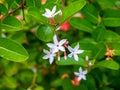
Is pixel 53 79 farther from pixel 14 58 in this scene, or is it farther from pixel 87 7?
pixel 14 58

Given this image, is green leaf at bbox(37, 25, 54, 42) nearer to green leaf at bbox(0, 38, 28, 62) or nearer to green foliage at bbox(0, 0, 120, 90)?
green foliage at bbox(0, 0, 120, 90)

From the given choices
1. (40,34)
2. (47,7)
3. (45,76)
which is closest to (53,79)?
(45,76)

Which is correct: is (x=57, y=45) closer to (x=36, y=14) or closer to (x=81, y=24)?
(x=36, y=14)

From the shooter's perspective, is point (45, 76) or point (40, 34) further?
point (45, 76)

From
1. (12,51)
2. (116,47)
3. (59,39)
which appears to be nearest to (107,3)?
(116,47)

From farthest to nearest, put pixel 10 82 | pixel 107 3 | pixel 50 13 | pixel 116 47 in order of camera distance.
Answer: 1. pixel 10 82
2. pixel 107 3
3. pixel 116 47
4. pixel 50 13

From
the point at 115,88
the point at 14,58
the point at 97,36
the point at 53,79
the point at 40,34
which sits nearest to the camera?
the point at 14,58

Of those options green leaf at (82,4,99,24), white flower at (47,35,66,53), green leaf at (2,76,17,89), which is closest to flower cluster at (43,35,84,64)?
white flower at (47,35,66,53)

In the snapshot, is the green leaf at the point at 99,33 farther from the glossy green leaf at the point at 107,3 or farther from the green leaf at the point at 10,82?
the green leaf at the point at 10,82
